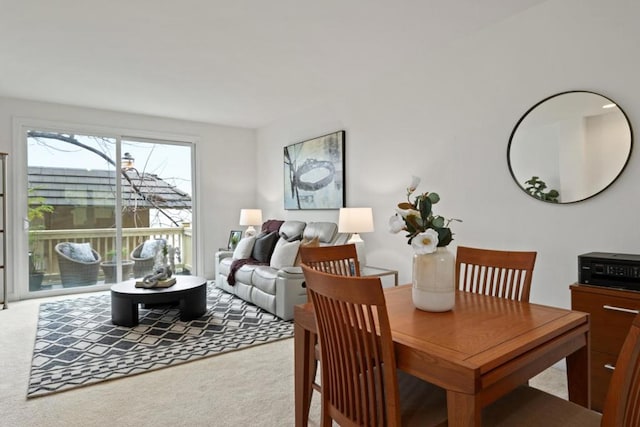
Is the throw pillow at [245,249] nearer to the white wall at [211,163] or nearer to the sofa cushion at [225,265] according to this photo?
the sofa cushion at [225,265]

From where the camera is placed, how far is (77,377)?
250 centimetres

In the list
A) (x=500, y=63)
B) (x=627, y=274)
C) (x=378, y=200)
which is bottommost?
(x=627, y=274)

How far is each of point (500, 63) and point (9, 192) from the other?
18.4ft

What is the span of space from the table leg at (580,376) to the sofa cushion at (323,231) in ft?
9.48

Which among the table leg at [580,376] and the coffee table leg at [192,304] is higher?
the table leg at [580,376]

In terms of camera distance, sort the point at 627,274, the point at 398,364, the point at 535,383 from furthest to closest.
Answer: the point at 535,383 < the point at 627,274 < the point at 398,364

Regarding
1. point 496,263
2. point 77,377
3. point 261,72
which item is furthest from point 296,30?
point 77,377

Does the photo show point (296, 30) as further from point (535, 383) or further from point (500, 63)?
point (535, 383)

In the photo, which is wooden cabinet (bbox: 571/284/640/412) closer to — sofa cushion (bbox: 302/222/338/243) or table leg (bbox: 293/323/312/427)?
table leg (bbox: 293/323/312/427)

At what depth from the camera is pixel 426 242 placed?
1429 mm

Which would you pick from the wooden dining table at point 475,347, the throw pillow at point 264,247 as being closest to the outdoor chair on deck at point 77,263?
the throw pillow at point 264,247

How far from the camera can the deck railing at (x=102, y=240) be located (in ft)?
16.0

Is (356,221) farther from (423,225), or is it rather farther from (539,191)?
(423,225)

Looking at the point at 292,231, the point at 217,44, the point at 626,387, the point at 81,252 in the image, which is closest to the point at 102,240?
the point at 81,252
